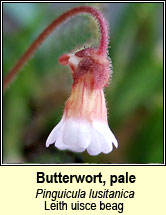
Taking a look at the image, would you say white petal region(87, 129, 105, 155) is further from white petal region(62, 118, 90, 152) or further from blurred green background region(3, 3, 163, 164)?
blurred green background region(3, 3, 163, 164)

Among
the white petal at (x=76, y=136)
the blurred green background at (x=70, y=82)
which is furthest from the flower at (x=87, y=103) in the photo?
the blurred green background at (x=70, y=82)

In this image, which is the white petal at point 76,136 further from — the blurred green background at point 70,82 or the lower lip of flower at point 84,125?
the blurred green background at point 70,82

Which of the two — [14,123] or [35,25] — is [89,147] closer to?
[14,123]

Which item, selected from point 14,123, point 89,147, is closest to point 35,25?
point 14,123

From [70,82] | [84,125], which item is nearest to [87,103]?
[84,125]

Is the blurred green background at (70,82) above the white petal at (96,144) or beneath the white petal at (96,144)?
above

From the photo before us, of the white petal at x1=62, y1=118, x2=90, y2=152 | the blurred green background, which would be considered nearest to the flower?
the white petal at x1=62, y1=118, x2=90, y2=152
